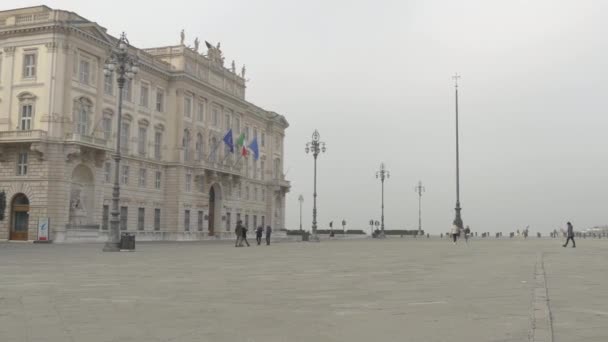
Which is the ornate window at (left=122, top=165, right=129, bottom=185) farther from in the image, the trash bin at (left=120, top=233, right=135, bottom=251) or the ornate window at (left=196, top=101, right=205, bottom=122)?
the trash bin at (left=120, top=233, right=135, bottom=251)

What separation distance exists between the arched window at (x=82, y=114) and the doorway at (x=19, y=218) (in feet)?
20.8

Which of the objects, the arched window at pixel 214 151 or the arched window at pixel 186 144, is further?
the arched window at pixel 214 151

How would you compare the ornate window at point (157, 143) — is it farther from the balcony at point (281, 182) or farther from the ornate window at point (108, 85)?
the balcony at point (281, 182)

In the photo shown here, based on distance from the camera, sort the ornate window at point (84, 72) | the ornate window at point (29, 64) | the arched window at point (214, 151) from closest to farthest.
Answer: the ornate window at point (29, 64) → the ornate window at point (84, 72) → the arched window at point (214, 151)

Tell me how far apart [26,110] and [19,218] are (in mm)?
7797

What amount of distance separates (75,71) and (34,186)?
355 inches

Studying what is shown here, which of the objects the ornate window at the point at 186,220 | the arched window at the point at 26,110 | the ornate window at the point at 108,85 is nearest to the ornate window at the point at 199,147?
the ornate window at the point at 186,220

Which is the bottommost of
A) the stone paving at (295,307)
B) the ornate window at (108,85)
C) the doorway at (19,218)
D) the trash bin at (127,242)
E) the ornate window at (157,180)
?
the stone paving at (295,307)

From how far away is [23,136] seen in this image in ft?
148

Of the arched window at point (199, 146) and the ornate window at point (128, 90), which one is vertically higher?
the ornate window at point (128, 90)

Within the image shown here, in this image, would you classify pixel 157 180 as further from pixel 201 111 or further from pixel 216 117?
pixel 216 117

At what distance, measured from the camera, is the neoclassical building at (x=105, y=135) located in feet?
150

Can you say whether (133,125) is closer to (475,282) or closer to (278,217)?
(278,217)

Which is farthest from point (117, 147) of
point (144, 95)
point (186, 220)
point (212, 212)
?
point (212, 212)
